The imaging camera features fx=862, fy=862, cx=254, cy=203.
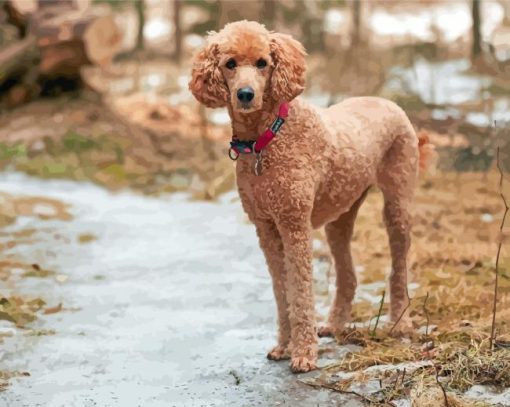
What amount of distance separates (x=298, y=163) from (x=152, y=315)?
1.57m

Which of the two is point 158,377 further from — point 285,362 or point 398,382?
point 398,382

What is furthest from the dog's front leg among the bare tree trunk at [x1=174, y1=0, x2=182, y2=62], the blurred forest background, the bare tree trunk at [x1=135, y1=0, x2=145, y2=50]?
the bare tree trunk at [x1=135, y1=0, x2=145, y2=50]

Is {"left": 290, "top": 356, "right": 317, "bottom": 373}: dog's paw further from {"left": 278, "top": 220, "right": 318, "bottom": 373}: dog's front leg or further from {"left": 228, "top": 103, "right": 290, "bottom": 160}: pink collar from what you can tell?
{"left": 228, "top": 103, "right": 290, "bottom": 160}: pink collar

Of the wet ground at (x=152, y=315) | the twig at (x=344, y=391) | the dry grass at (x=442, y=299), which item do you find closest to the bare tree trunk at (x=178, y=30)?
the wet ground at (x=152, y=315)

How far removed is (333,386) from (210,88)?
133 centimetres

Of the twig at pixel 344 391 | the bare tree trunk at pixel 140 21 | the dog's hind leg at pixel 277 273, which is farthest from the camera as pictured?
the bare tree trunk at pixel 140 21

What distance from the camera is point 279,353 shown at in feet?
13.1

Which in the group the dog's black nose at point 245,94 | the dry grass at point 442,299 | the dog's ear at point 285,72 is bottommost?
the dry grass at point 442,299

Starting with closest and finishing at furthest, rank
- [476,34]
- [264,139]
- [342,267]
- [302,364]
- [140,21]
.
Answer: [264,139] < [302,364] < [342,267] < [476,34] < [140,21]

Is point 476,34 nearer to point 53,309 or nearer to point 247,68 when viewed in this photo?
point 53,309

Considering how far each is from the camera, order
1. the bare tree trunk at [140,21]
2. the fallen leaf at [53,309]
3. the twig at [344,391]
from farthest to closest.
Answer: the bare tree trunk at [140,21]
the fallen leaf at [53,309]
the twig at [344,391]

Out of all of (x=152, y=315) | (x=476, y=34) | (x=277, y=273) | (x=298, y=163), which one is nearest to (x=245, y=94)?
(x=298, y=163)

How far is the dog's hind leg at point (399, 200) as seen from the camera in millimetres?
4227

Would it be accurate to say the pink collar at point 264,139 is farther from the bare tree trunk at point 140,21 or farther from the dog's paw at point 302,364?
the bare tree trunk at point 140,21
